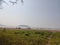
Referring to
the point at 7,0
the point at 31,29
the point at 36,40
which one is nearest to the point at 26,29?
the point at 31,29

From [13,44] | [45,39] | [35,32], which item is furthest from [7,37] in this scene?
[45,39]

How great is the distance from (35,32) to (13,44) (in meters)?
0.38

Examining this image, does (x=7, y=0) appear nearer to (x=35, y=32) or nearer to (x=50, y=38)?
(x=35, y=32)

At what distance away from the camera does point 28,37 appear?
2.07 metres

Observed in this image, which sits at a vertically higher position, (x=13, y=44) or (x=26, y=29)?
(x=26, y=29)

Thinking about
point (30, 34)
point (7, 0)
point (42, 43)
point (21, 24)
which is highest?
point (7, 0)

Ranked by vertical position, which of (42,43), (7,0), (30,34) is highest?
(7,0)

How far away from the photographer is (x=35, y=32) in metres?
2.11

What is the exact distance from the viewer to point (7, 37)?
2.04 m

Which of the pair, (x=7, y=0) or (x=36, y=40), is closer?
(x=36, y=40)

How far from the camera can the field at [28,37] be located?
2.01m

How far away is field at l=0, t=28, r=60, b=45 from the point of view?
201cm

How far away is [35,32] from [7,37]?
43 centimetres

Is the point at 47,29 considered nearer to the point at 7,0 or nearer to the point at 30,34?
the point at 30,34
